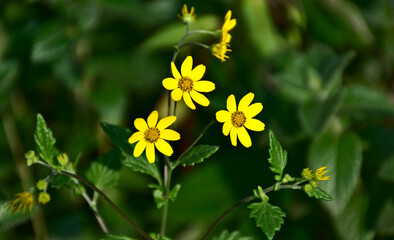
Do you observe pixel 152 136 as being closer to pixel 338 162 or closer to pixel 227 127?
pixel 227 127

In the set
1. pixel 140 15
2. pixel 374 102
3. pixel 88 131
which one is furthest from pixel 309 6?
pixel 88 131

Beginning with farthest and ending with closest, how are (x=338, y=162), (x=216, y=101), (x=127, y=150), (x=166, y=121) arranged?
1. (x=216, y=101)
2. (x=338, y=162)
3. (x=127, y=150)
4. (x=166, y=121)

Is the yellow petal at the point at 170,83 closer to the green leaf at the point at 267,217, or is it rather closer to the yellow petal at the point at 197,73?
the yellow petal at the point at 197,73

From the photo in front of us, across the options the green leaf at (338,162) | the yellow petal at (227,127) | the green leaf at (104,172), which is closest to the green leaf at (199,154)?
the yellow petal at (227,127)

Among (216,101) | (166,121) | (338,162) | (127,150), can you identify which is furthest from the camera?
(216,101)

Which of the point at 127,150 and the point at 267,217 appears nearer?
the point at 267,217

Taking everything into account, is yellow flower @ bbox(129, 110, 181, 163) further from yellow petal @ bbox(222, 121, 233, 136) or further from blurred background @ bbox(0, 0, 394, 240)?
blurred background @ bbox(0, 0, 394, 240)

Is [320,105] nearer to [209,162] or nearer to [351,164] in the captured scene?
[351,164]

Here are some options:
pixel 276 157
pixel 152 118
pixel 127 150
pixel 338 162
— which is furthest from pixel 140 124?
pixel 338 162

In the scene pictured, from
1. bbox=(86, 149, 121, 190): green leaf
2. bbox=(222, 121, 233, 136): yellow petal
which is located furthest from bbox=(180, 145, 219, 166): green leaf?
bbox=(86, 149, 121, 190): green leaf
